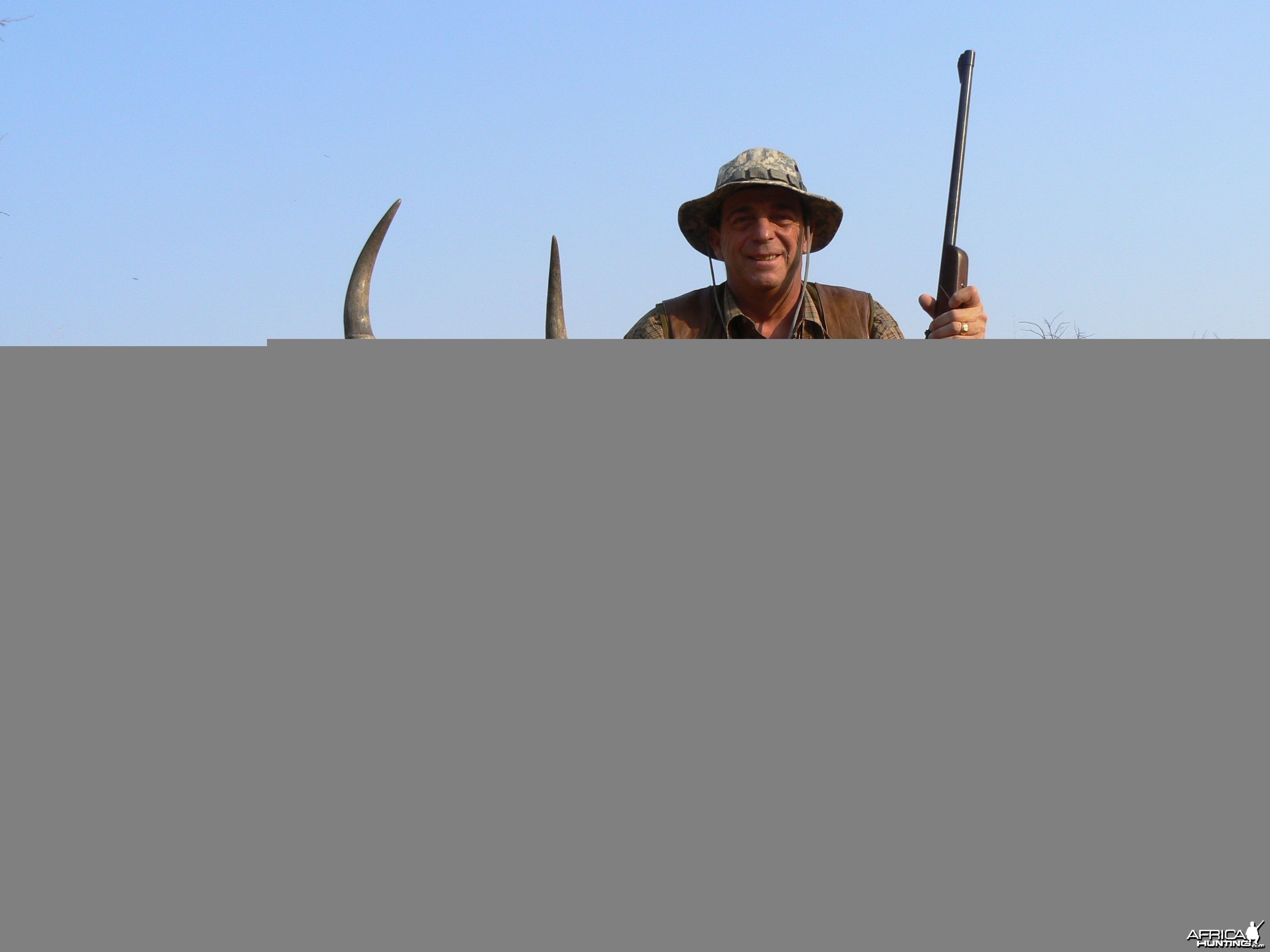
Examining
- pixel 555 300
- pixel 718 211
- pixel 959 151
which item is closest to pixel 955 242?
pixel 959 151

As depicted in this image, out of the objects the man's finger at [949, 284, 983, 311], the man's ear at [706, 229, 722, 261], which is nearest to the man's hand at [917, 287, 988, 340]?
the man's finger at [949, 284, 983, 311]

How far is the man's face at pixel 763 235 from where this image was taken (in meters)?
3.87

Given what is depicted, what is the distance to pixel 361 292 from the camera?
4254 millimetres

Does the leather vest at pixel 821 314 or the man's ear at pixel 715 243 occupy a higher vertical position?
the man's ear at pixel 715 243

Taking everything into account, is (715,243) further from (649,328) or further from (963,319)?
(963,319)

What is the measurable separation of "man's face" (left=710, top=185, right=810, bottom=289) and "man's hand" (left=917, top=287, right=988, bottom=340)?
0.78 metres

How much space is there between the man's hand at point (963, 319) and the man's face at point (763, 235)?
779mm

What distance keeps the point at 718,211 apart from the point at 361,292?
1.28 meters

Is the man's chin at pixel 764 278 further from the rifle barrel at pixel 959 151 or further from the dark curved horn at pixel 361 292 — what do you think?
the dark curved horn at pixel 361 292

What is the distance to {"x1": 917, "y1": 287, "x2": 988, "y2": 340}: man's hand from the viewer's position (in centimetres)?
312

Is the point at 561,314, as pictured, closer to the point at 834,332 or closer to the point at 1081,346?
the point at 834,332

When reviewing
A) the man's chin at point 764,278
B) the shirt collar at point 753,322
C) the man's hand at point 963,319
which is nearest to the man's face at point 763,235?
the man's chin at point 764,278

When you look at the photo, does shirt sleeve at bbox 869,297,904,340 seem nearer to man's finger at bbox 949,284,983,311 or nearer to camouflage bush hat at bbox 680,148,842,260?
camouflage bush hat at bbox 680,148,842,260

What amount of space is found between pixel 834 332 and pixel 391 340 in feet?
9.26
